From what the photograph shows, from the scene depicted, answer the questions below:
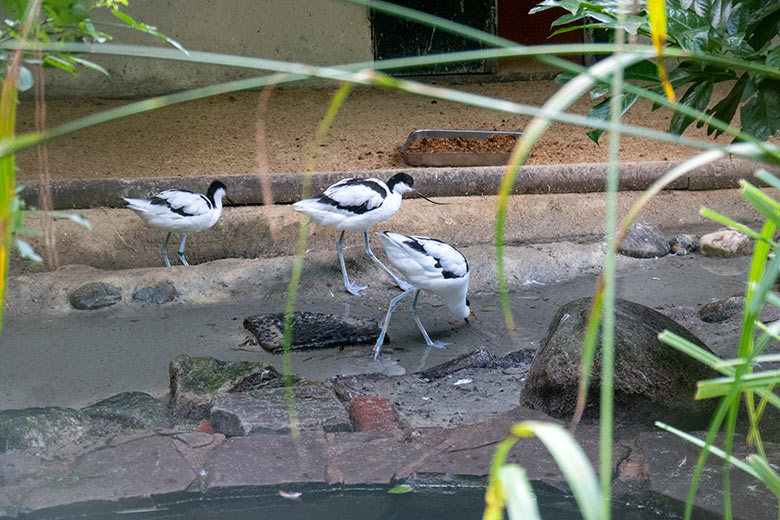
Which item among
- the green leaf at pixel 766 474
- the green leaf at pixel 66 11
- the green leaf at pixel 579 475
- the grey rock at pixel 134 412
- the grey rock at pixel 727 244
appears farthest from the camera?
the grey rock at pixel 727 244

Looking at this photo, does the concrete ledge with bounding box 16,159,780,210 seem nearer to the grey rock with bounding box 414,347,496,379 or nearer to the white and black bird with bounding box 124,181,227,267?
the white and black bird with bounding box 124,181,227,267

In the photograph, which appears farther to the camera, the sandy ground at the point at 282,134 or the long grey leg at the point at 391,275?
the sandy ground at the point at 282,134

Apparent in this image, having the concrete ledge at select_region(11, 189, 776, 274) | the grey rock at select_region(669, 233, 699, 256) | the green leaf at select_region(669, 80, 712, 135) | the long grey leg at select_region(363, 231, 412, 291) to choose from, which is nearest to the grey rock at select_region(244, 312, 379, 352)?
the long grey leg at select_region(363, 231, 412, 291)

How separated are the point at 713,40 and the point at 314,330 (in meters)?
2.76

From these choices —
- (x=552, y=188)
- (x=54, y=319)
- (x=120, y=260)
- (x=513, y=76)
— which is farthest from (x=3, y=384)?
(x=513, y=76)

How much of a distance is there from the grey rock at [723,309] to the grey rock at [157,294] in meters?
3.10

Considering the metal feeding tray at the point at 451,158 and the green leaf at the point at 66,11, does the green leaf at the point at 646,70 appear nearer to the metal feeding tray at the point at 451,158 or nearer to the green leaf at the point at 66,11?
the green leaf at the point at 66,11

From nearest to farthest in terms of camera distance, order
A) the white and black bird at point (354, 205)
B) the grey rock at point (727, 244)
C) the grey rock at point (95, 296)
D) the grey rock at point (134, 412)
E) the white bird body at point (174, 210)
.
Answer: the grey rock at point (134, 412), the grey rock at point (95, 296), the white and black bird at point (354, 205), the white bird body at point (174, 210), the grey rock at point (727, 244)

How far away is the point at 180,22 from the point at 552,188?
219 inches

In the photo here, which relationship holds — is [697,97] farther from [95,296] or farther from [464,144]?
[464,144]

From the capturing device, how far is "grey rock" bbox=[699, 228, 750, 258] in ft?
18.3

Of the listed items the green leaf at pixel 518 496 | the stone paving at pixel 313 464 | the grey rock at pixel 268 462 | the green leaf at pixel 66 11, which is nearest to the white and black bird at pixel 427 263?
the stone paving at pixel 313 464

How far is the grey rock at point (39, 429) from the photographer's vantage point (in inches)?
122

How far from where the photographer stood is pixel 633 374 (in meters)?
3.09
